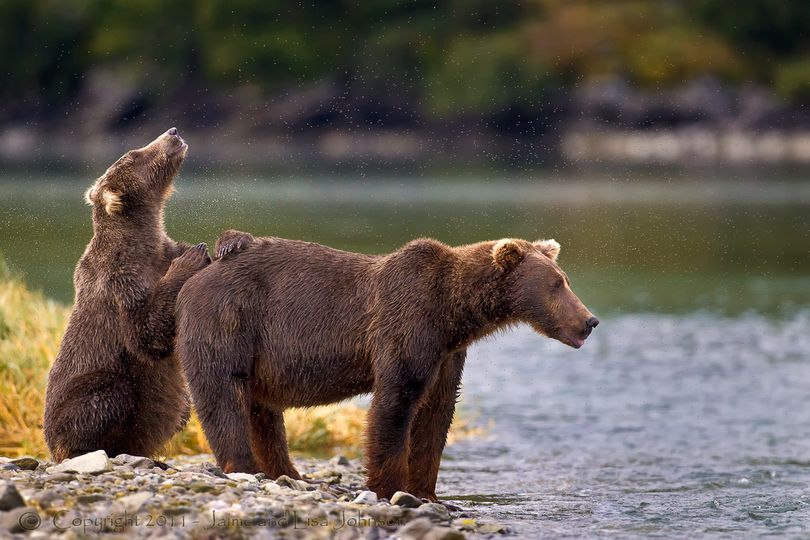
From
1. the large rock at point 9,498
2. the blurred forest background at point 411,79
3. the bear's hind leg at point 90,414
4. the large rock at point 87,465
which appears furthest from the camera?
the blurred forest background at point 411,79

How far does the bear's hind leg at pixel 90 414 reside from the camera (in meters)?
8.78

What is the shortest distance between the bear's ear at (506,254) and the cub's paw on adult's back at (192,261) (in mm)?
1789

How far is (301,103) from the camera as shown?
101 m

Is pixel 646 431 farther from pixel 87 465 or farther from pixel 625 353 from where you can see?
pixel 87 465

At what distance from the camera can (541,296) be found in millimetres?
8648

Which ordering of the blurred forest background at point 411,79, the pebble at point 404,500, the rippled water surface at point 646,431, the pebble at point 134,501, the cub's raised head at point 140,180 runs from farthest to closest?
the blurred forest background at point 411,79
the rippled water surface at point 646,431
the cub's raised head at point 140,180
the pebble at point 404,500
the pebble at point 134,501

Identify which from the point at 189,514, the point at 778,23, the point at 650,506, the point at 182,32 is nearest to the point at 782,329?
the point at 650,506

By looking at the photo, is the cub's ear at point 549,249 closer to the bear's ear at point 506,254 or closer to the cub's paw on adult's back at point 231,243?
the bear's ear at point 506,254

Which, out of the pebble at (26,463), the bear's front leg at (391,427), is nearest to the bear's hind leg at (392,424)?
the bear's front leg at (391,427)

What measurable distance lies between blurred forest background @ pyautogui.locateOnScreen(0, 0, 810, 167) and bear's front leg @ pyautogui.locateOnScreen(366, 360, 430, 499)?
69089mm

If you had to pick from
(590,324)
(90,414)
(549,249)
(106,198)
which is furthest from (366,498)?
(106,198)

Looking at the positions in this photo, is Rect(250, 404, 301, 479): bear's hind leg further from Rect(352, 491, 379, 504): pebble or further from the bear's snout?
the bear's snout

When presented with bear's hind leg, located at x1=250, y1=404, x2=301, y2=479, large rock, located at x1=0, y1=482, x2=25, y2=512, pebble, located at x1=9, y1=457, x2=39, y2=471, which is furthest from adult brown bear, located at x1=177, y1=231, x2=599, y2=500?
large rock, located at x1=0, y1=482, x2=25, y2=512

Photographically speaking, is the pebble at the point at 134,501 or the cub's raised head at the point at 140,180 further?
the cub's raised head at the point at 140,180
